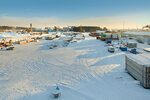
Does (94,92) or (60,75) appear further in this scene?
(60,75)

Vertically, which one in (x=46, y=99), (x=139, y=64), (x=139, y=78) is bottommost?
(x=46, y=99)

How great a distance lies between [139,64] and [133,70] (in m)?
1.26

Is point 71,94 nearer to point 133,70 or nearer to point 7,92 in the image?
point 7,92

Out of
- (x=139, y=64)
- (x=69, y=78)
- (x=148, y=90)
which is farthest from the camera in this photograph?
(x=69, y=78)

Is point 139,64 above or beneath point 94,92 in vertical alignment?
above

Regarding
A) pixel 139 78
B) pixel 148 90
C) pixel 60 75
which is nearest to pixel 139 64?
pixel 139 78

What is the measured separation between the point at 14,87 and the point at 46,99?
8.70 feet

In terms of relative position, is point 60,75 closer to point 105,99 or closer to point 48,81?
point 48,81

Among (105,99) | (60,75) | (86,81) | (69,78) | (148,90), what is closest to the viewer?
(105,99)

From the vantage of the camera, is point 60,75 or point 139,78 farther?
point 60,75

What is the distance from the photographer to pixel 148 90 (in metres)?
6.08

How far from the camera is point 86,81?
25.0 ft

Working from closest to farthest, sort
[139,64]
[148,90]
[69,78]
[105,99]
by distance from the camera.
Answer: [105,99]
[148,90]
[139,64]
[69,78]

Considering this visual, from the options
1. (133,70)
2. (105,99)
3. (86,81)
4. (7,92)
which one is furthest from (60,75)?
(133,70)
